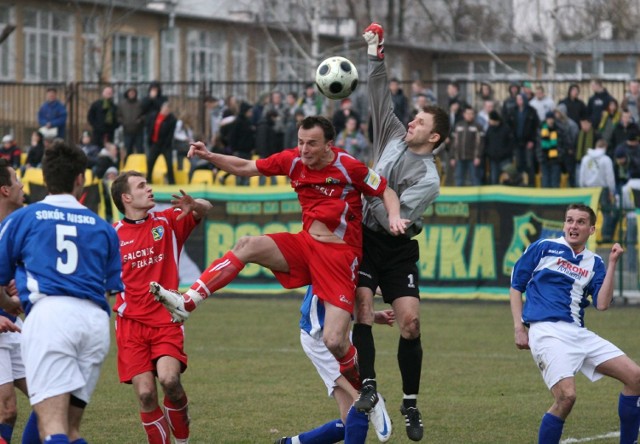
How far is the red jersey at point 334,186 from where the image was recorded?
28.7 ft

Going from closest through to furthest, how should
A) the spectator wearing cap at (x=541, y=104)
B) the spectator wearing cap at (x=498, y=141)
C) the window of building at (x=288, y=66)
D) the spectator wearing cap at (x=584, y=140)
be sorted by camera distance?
1. the spectator wearing cap at (x=584, y=140)
2. the spectator wearing cap at (x=498, y=141)
3. the spectator wearing cap at (x=541, y=104)
4. the window of building at (x=288, y=66)

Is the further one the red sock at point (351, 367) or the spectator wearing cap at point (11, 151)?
the spectator wearing cap at point (11, 151)

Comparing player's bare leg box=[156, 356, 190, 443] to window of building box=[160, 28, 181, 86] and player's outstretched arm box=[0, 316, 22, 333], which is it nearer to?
player's outstretched arm box=[0, 316, 22, 333]

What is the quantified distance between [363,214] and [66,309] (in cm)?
308

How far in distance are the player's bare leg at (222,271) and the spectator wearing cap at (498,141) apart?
14697mm

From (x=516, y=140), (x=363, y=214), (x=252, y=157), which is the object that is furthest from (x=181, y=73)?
(x=363, y=214)

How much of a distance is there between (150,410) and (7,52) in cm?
3102

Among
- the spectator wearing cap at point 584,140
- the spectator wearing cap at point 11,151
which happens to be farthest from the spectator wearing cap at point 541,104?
the spectator wearing cap at point 11,151

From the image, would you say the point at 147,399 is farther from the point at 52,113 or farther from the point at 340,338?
the point at 52,113

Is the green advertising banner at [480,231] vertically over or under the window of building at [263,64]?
under

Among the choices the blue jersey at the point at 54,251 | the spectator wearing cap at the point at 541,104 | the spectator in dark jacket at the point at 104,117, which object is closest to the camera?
the blue jersey at the point at 54,251

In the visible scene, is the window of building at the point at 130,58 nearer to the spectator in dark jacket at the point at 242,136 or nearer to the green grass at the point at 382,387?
the spectator in dark jacket at the point at 242,136

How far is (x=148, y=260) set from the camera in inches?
348

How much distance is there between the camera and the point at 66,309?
22.7 feet
